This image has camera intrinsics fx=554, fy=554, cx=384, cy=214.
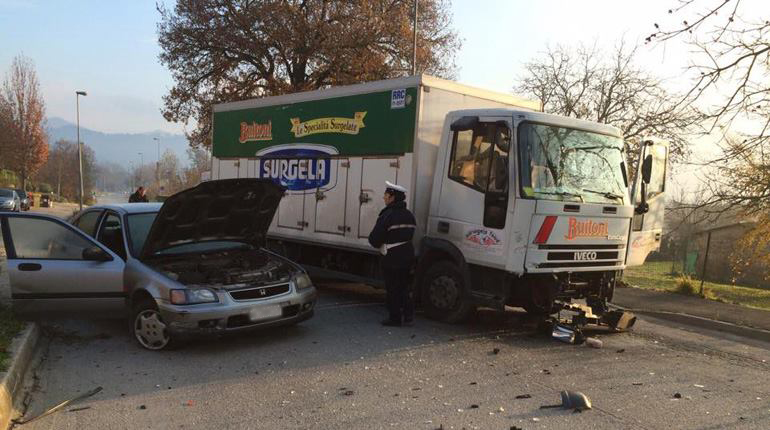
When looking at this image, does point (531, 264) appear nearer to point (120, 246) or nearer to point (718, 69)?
point (718, 69)

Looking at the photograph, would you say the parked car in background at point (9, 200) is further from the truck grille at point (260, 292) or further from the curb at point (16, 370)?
the truck grille at point (260, 292)

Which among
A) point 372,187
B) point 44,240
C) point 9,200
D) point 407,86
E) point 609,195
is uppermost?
point 407,86

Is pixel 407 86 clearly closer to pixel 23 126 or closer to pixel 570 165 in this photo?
pixel 570 165

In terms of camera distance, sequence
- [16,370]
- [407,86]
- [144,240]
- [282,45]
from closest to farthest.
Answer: [16,370], [144,240], [407,86], [282,45]

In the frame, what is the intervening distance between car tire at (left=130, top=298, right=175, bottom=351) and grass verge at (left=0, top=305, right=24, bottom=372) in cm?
113

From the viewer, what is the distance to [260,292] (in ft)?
19.6

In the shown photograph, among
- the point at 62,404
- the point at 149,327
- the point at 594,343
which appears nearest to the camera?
the point at 62,404

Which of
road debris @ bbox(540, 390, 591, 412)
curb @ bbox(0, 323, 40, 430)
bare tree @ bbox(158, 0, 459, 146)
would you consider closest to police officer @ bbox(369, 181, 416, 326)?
road debris @ bbox(540, 390, 591, 412)

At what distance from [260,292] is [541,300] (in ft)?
11.4

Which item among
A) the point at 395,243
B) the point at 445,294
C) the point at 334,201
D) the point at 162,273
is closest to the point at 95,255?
the point at 162,273

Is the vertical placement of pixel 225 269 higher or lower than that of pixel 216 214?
lower

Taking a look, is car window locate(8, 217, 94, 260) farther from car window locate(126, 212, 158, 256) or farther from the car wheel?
the car wheel

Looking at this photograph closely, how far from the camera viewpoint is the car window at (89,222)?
7109 mm

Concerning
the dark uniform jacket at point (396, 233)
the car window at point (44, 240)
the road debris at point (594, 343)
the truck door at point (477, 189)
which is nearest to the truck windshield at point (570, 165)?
the truck door at point (477, 189)
